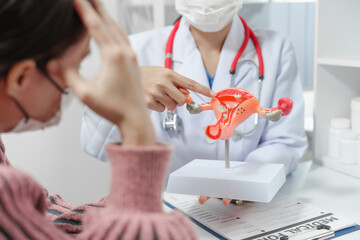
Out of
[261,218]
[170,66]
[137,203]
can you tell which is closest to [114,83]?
[137,203]

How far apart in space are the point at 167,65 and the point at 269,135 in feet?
1.20

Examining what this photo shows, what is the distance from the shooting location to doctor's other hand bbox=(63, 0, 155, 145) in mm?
605

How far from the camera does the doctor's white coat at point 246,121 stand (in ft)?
4.34

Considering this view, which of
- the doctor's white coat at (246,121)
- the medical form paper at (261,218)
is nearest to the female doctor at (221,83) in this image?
the doctor's white coat at (246,121)

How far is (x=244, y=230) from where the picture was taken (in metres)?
0.95

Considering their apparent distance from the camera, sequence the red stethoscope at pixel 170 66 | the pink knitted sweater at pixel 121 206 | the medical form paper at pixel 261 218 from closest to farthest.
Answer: the pink knitted sweater at pixel 121 206, the medical form paper at pixel 261 218, the red stethoscope at pixel 170 66

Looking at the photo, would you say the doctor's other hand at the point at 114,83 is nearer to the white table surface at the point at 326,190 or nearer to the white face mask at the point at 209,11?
the white table surface at the point at 326,190

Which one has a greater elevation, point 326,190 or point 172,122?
point 172,122

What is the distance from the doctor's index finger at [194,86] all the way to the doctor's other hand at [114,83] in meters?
0.42

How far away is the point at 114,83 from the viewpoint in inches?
23.9

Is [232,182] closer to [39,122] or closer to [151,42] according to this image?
[39,122]

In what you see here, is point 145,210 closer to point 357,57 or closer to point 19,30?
point 19,30

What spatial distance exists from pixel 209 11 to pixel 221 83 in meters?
0.22

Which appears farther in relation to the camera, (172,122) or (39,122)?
(172,122)
